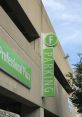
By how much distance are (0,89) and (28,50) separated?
4.63 metres

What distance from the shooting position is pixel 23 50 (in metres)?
19.3

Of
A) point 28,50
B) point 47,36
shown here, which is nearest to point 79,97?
point 47,36

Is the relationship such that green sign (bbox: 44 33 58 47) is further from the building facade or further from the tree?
the tree

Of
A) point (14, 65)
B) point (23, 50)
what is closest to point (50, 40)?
Answer: point (23, 50)

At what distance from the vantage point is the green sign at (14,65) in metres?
15.5

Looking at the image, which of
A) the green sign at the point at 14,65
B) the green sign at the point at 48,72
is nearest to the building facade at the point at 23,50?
the green sign at the point at 14,65

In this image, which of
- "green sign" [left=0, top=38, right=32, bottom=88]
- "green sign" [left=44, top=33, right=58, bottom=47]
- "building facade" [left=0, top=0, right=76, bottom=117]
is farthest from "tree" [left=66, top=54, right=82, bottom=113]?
"green sign" [left=0, top=38, right=32, bottom=88]

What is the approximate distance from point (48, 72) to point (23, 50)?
4338mm

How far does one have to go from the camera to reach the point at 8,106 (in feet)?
76.2

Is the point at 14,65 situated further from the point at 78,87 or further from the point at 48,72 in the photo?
the point at 78,87

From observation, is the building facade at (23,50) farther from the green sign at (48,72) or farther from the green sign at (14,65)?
the green sign at (48,72)

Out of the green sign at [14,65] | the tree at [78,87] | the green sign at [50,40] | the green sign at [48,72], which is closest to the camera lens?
the green sign at [14,65]

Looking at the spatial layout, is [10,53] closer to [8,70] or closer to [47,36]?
[8,70]

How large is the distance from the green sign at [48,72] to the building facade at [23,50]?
311 mm
